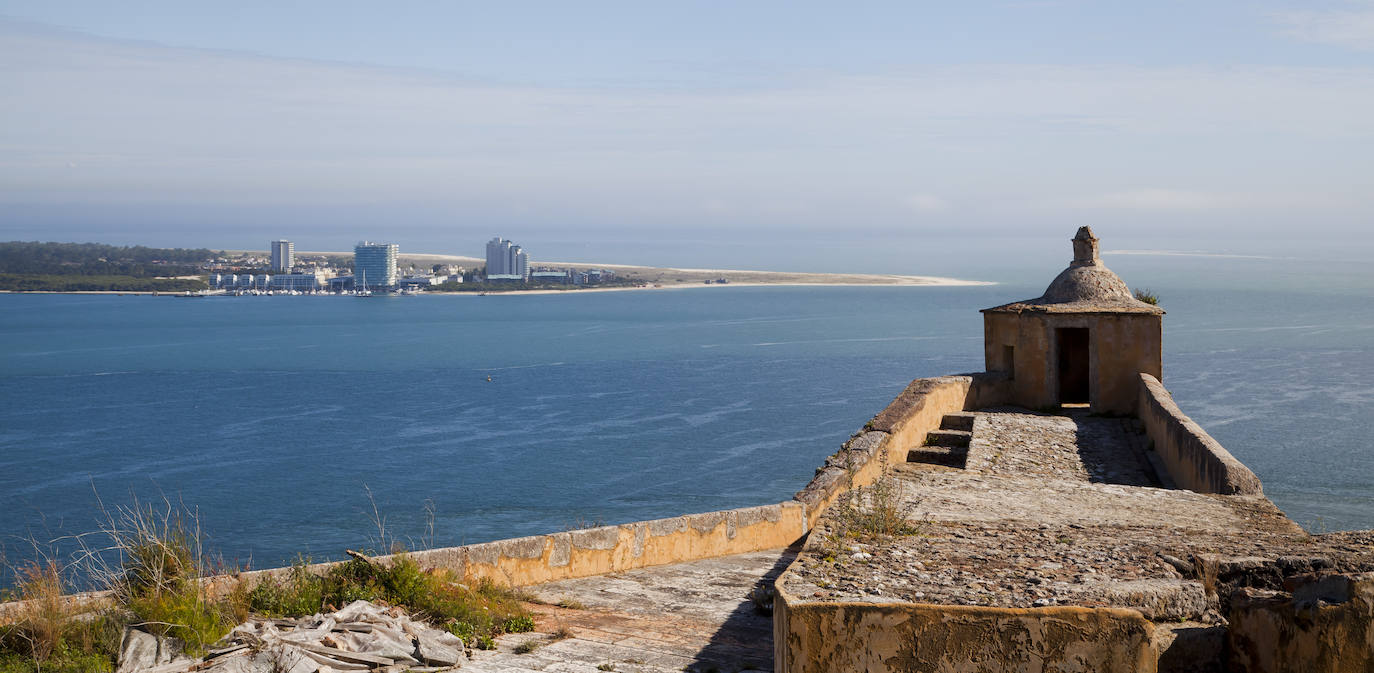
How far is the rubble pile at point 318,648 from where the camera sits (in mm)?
4629

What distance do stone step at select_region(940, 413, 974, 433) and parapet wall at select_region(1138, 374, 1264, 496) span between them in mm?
2156

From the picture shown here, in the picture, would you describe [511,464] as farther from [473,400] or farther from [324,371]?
[324,371]

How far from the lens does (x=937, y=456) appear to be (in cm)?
1233

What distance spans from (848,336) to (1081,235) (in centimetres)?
7535

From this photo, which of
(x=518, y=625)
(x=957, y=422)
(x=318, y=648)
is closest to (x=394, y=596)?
(x=518, y=625)

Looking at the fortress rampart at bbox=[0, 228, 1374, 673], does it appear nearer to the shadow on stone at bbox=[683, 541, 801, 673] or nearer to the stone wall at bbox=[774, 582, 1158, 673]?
the stone wall at bbox=[774, 582, 1158, 673]

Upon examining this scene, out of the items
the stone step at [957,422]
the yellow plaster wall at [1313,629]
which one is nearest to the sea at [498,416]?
the yellow plaster wall at [1313,629]

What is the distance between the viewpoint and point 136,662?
4.72 metres

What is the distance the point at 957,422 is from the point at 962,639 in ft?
36.2

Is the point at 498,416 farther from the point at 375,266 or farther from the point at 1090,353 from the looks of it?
the point at 375,266

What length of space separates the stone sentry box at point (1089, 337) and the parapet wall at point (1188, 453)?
0.71 meters

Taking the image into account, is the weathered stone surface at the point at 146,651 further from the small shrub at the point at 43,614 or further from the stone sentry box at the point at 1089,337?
the stone sentry box at the point at 1089,337

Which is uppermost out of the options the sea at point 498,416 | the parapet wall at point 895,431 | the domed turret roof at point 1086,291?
the domed turret roof at point 1086,291

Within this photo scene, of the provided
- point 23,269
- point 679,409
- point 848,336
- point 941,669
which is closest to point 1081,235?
point 941,669
